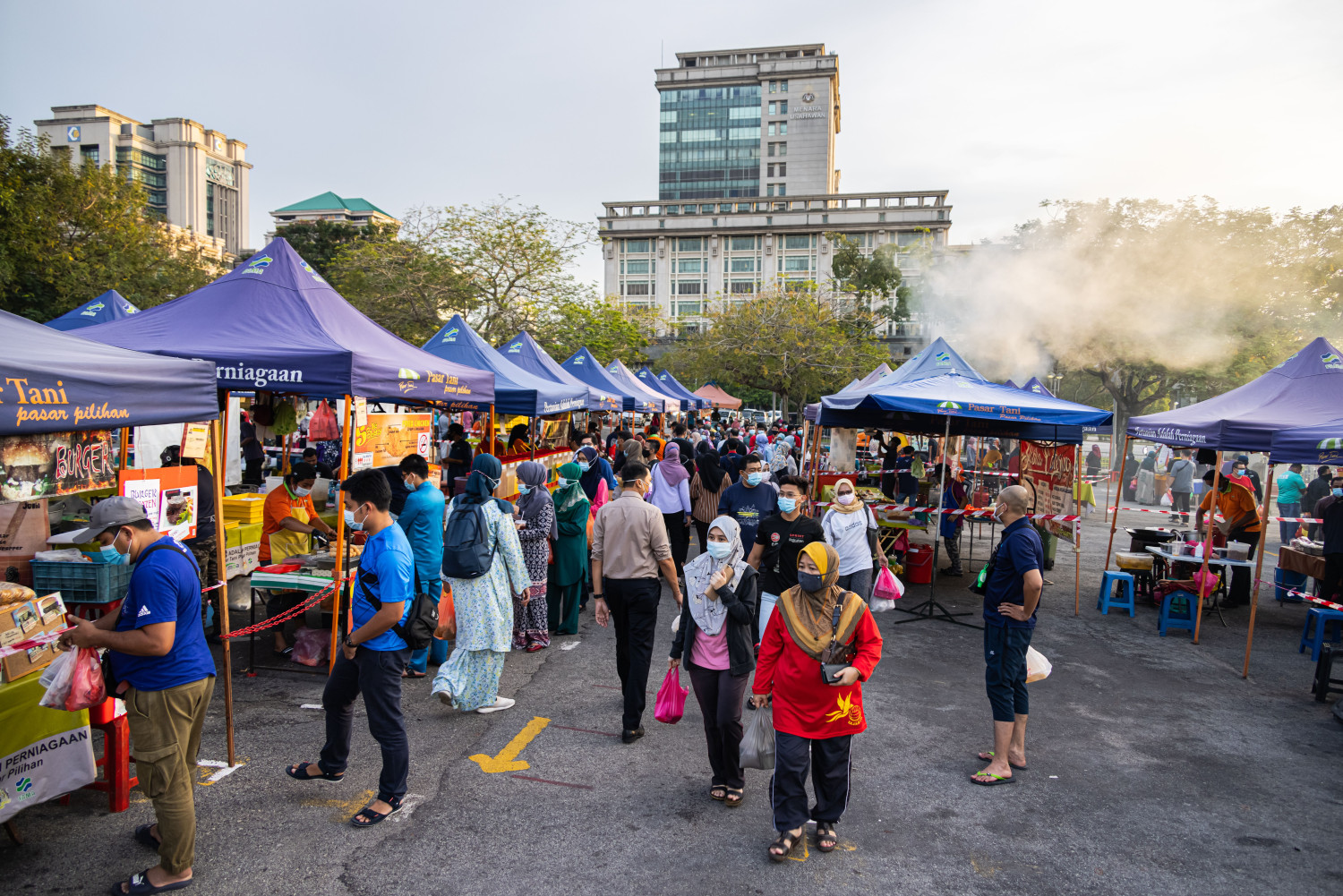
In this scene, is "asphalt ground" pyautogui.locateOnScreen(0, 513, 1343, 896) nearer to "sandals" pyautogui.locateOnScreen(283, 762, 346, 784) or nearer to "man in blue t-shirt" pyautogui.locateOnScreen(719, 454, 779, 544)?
"sandals" pyautogui.locateOnScreen(283, 762, 346, 784)

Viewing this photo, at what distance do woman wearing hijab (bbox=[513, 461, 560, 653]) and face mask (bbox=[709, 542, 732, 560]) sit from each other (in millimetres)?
2969

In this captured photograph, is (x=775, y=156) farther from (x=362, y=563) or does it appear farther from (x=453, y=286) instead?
(x=362, y=563)

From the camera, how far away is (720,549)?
4.23 m

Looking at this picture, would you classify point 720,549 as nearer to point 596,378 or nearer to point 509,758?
point 509,758

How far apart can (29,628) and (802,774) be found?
4054 mm

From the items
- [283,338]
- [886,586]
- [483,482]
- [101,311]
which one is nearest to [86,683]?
[483,482]

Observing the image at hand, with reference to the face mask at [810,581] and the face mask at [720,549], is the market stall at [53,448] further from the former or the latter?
the face mask at [810,581]

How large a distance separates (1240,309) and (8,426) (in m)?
33.0

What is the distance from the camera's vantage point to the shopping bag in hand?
3.97 meters

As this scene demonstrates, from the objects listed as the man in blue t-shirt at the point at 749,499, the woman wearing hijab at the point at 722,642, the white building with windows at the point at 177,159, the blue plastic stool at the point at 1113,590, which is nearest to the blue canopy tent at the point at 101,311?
the man in blue t-shirt at the point at 749,499

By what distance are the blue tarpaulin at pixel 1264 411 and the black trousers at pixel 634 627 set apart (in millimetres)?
6144

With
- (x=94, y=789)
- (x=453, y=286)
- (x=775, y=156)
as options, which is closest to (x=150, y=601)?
(x=94, y=789)

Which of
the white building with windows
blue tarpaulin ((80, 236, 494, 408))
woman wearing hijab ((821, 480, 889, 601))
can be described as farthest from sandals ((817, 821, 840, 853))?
the white building with windows

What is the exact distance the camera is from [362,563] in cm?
390
